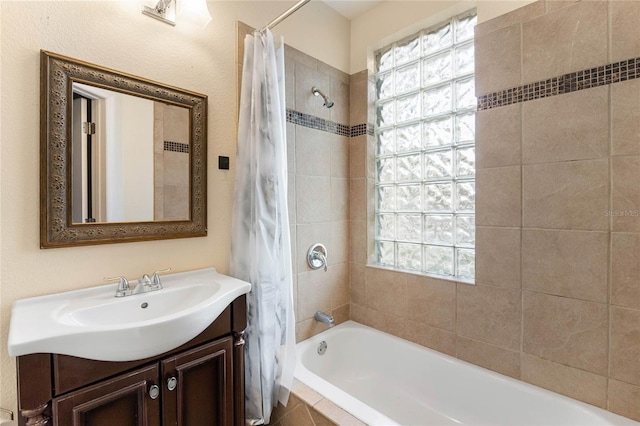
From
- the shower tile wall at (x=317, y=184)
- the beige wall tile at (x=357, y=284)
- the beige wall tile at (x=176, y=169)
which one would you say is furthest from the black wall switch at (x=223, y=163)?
the beige wall tile at (x=357, y=284)

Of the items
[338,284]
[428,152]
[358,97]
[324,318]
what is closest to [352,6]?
[358,97]

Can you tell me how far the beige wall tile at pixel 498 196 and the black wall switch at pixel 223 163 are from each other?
1329 mm

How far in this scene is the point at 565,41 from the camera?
4.54 feet

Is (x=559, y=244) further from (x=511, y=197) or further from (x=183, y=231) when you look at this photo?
(x=183, y=231)

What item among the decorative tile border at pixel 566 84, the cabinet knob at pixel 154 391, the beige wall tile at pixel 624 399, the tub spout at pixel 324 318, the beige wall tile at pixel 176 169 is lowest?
the beige wall tile at pixel 624 399

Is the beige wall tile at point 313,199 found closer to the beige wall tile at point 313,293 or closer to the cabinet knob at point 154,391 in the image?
the beige wall tile at point 313,293

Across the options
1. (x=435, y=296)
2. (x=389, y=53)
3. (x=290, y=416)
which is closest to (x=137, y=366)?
(x=290, y=416)

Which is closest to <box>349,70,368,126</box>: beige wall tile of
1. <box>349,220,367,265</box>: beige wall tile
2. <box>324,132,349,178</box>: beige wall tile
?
<box>324,132,349,178</box>: beige wall tile

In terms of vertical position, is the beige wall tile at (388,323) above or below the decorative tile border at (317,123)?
below

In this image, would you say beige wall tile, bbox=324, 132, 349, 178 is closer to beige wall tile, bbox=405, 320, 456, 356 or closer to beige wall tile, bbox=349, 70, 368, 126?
beige wall tile, bbox=349, 70, 368, 126

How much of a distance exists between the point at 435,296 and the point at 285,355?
3.07 ft

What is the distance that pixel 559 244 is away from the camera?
141 cm

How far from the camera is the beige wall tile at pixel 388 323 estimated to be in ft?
6.52

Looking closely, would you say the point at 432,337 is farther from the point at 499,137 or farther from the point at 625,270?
the point at 499,137
